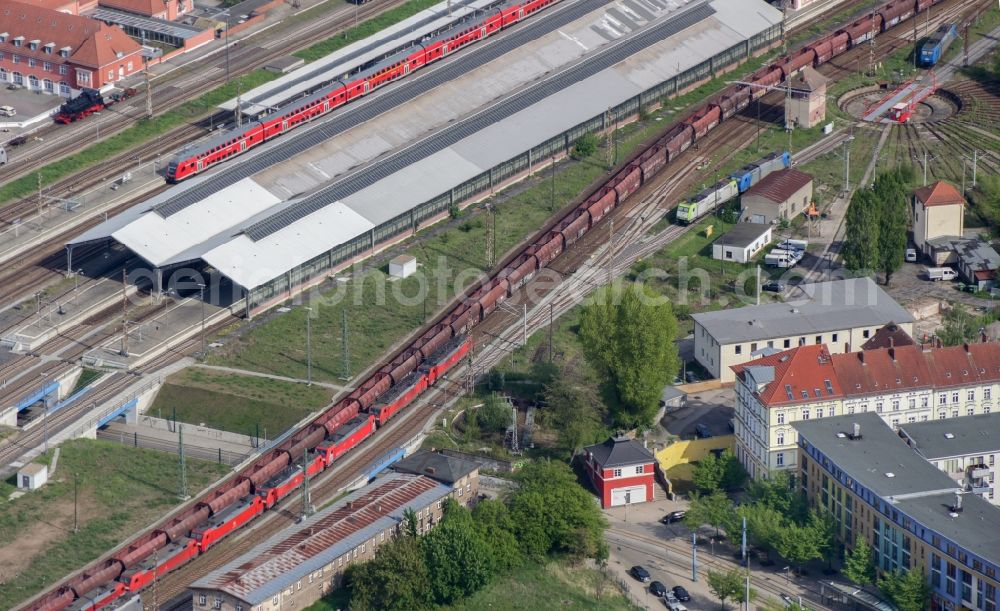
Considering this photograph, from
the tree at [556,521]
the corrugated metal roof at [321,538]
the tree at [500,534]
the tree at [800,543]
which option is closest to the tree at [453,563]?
the tree at [500,534]

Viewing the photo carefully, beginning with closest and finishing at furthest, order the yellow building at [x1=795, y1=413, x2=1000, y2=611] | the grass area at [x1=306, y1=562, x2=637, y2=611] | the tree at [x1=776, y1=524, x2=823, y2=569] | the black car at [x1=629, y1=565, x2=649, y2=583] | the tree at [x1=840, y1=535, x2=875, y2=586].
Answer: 1. the yellow building at [x1=795, y1=413, x2=1000, y2=611]
2. the grass area at [x1=306, y1=562, x2=637, y2=611]
3. the tree at [x1=840, y1=535, x2=875, y2=586]
4. the tree at [x1=776, y1=524, x2=823, y2=569]
5. the black car at [x1=629, y1=565, x2=649, y2=583]

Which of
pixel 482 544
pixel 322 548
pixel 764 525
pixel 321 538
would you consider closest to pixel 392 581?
pixel 322 548

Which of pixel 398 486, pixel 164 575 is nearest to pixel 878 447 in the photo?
pixel 398 486

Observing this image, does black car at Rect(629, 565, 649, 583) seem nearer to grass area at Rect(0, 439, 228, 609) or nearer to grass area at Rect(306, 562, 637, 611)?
grass area at Rect(306, 562, 637, 611)

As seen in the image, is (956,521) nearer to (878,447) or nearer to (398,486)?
(878,447)

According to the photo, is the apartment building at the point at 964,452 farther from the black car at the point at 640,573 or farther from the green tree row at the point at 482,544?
the green tree row at the point at 482,544

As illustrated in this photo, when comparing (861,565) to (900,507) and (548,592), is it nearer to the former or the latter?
(900,507)

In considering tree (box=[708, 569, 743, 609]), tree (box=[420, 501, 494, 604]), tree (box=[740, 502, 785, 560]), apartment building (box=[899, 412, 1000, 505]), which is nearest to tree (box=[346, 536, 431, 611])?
tree (box=[420, 501, 494, 604])
